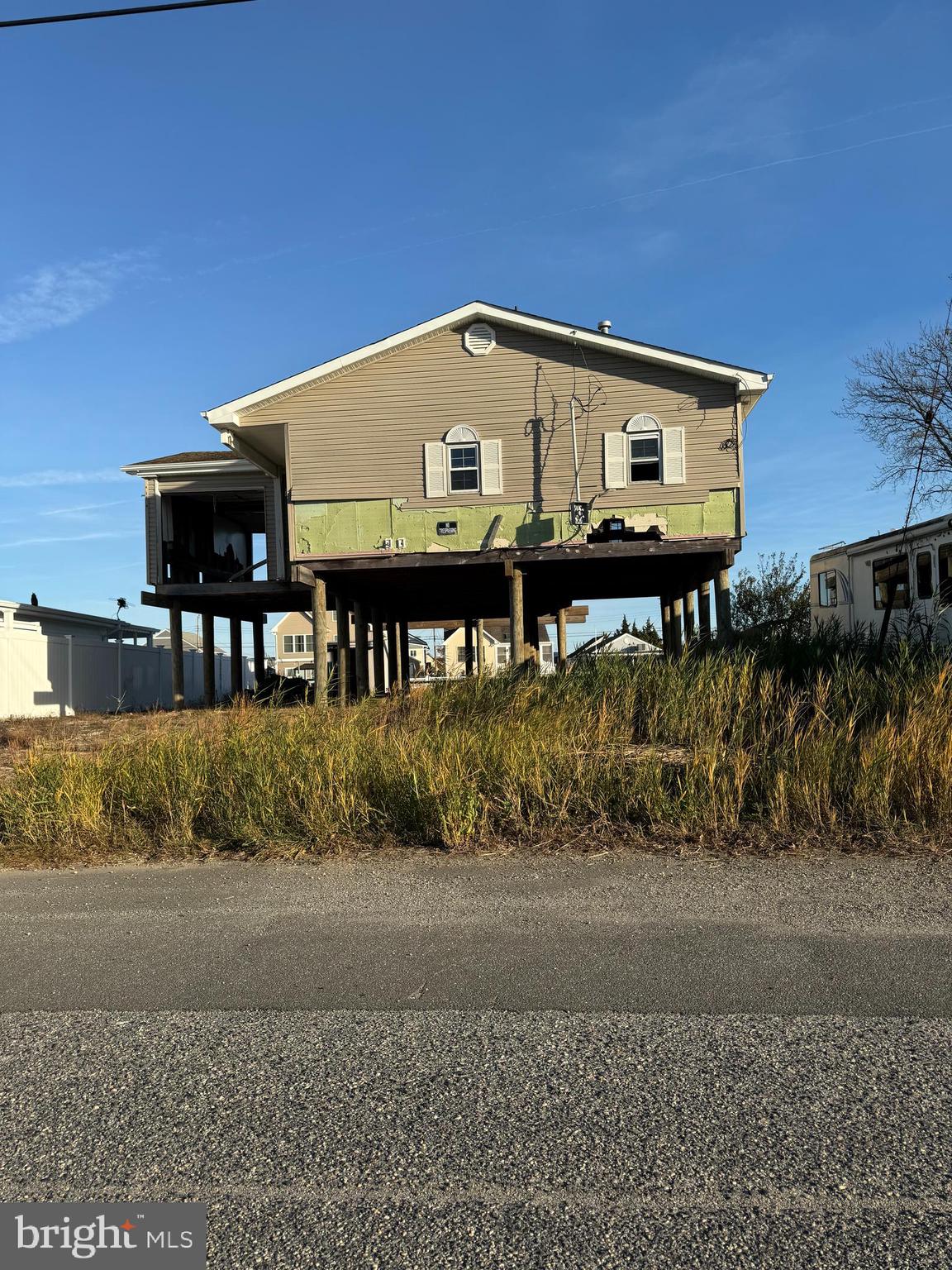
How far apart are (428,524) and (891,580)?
9625 mm

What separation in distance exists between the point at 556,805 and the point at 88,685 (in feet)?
64.3

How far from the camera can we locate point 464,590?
70.9ft

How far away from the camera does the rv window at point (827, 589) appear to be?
2188 centimetres

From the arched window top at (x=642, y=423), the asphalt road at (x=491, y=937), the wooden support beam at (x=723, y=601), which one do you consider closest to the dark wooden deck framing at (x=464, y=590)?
the wooden support beam at (x=723, y=601)

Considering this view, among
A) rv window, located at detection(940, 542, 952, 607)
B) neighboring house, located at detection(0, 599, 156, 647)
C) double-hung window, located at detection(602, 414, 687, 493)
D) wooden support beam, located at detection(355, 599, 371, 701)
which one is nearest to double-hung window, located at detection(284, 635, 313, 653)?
neighboring house, located at detection(0, 599, 156, 647)

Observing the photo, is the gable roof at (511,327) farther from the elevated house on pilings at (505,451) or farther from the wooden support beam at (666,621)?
the wooden support beam at (666,621)

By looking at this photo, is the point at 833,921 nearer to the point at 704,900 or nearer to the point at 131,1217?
the point at 704,900

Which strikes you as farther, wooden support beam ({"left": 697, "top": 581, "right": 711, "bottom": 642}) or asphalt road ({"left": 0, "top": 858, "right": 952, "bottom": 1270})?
wooden support beam ({"left": 697, "top": 581, "right": 711, "bottom": 642})

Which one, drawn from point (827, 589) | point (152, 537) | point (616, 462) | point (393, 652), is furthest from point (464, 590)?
point (827, 589)

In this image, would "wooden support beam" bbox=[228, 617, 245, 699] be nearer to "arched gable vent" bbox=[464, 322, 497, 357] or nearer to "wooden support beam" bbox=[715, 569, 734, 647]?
"arched gable vent" bbox=[464, 322, 497, 357]

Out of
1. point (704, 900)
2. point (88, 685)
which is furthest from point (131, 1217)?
point (88, 685)

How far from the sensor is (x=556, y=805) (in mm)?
6230

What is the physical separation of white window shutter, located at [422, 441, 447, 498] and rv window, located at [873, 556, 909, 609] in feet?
30.3

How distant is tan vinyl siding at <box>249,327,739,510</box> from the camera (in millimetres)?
16672
